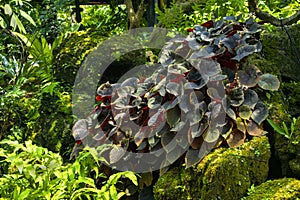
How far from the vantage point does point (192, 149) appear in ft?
Answer: 9.88

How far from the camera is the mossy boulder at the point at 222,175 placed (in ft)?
8.96

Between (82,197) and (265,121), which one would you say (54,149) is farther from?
(265,121)

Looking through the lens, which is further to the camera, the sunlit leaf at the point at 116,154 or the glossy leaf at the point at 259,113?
the sunlit leaf at the point at 116,154

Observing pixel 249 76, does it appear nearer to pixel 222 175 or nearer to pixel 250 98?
pixel 250 98

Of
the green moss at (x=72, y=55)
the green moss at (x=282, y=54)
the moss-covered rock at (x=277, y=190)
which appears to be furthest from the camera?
the green moss at (x=72, y=55)

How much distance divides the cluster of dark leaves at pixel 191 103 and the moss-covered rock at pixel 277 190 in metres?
0.38

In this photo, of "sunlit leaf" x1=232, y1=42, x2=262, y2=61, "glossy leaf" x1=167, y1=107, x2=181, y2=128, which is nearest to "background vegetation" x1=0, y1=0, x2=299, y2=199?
"glossy leaf" x1=167, y1=107, x2=181, y2=128

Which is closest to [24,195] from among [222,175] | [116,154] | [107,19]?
[116,154]

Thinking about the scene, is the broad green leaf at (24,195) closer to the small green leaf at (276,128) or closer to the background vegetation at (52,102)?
the background vegetation at (52,102)

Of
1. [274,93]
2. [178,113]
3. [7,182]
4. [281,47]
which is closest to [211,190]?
[178,113]

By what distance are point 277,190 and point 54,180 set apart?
1524mm

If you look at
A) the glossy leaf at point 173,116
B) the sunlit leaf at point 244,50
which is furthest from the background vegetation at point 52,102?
the sunlit leaf at point 244,50

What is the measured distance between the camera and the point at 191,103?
121 inches

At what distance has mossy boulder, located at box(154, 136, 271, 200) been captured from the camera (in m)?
2.73
